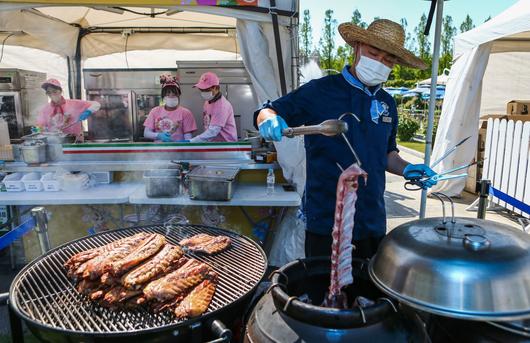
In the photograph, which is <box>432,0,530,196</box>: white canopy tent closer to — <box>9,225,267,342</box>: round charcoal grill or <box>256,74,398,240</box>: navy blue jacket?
<box>256,74,398,240</box>: navy blue jacket

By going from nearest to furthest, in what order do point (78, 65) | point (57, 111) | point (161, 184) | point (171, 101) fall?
point (161, 184) < point (171, 101) < point (57, 111) < point (78, 65)

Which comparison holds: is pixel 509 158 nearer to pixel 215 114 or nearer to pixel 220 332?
pixel 215 114

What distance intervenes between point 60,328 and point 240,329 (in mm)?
877

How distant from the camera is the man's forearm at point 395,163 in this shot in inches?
105

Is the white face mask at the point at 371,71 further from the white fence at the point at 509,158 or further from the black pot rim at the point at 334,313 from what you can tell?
the white fence at the point at 509,158

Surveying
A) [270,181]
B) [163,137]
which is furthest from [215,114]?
[270,181]

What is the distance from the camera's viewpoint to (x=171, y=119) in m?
5.96

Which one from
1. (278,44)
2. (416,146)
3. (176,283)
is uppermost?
(278,44)

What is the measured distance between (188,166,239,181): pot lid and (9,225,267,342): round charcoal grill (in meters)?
1.61

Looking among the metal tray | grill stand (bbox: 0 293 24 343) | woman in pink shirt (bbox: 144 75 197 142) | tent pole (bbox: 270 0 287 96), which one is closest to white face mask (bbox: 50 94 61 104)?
woman in pink shirt (bbox: 144 75 197 142)

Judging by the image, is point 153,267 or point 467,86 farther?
point 467,86

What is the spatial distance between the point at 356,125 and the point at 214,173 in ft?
7.03

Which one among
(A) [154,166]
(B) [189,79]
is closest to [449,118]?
(B) [189,79]

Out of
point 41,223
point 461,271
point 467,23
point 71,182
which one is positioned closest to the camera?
point 461,271
